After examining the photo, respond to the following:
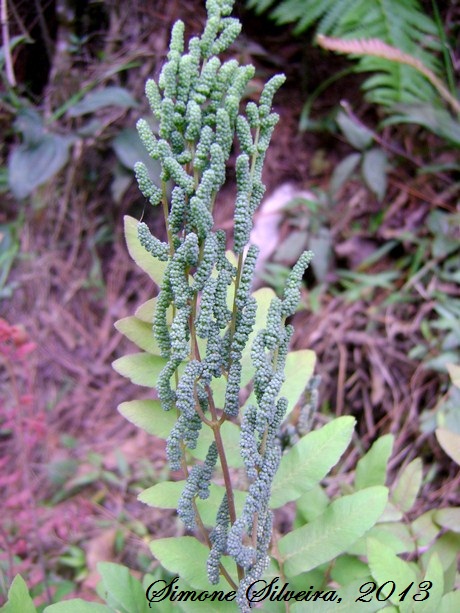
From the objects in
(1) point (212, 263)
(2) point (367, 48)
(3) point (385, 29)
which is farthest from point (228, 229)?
(1) point (212, 263)

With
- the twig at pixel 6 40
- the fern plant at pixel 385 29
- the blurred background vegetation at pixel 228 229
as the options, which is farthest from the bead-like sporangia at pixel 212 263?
the twig at pixel 6 40

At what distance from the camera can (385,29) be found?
206 centimetres

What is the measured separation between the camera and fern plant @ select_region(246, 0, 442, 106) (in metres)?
2.01

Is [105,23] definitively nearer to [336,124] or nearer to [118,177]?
[118,177]

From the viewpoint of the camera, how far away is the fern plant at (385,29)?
2.01 metres

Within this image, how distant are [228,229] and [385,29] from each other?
0.90 meters

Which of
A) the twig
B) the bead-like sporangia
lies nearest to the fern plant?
the twig

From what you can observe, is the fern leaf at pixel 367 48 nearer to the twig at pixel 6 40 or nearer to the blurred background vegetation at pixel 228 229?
the blurred background vegetation at pixel 228 229

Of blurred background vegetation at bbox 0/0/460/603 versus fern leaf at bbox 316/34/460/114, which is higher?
fern leaf at bbox 316/34/460/114

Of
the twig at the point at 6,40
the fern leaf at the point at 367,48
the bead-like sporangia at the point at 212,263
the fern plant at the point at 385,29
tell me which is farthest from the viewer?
the twig at the point at 6,40

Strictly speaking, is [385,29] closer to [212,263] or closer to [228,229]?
[228,229]

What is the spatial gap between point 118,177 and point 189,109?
154cm

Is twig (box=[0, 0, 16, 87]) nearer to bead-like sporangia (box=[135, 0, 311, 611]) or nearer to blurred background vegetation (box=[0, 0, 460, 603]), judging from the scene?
blurred background vegetation (box=[0, 0, 460, 603])

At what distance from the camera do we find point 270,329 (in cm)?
75
